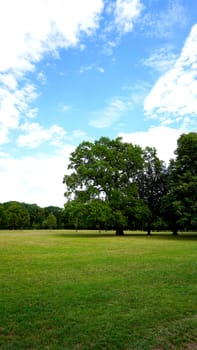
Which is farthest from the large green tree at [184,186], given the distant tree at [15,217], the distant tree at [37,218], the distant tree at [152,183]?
the distant tree at [37,218]

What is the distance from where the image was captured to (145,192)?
1909 inches

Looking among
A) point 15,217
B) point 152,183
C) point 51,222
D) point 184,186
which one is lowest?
point 51,222

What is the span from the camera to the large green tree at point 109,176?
44.3 metres

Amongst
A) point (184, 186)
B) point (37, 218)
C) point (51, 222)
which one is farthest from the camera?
point (37, 218)

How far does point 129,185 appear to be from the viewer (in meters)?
46.7

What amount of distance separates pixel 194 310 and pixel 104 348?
3.02 meters

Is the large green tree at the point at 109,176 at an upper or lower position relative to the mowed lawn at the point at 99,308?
upper

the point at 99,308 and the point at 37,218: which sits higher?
the point at 37,218

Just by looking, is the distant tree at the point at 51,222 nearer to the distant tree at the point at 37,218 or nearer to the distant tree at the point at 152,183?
the distant tree at the point at 37,218

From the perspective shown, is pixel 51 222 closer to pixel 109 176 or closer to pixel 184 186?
pixel 109 176

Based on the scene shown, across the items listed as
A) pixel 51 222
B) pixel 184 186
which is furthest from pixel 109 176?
pixel 51 222

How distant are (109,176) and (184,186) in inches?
477

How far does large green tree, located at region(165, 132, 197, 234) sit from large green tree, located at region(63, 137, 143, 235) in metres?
6.50

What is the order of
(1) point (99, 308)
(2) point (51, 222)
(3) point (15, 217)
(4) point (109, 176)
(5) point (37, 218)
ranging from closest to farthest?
1. (1) point (99, 308)
2. (4) point (109, 176)
3. (3) point (15, 217)
4. (2) point (51, 222)
5. (5) point (37, 218)
